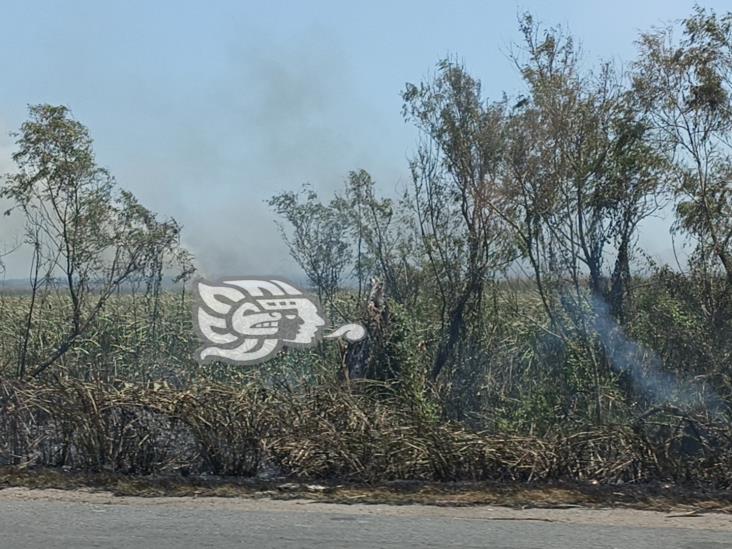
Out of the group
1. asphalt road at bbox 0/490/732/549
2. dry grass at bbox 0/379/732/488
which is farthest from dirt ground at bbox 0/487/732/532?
dry grass at bbox 0/379/732/488

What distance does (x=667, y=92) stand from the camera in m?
11.2

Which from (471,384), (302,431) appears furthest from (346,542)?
(471,384)

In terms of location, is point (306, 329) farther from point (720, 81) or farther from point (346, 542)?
point (346, 542)

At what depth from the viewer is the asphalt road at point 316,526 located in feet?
19.2

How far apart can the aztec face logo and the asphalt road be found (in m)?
5.68

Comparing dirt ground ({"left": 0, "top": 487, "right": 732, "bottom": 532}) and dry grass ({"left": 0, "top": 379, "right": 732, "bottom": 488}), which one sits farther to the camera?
dry grass ({"left": 0, "top": 379, "right": 732, "bottom": 488})

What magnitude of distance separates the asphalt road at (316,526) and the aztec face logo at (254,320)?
5.68 meters

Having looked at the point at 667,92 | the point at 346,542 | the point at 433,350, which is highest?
the point at 667,92

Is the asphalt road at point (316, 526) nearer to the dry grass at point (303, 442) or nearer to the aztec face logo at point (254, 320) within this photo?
the dry grass at point (303, 442)

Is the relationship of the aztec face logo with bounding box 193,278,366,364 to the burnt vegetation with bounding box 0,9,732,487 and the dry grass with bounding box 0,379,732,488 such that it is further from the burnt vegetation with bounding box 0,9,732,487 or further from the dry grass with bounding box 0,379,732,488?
the dry grass with bounding box 0,379,732,488

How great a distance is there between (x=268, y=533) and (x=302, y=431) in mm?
1764

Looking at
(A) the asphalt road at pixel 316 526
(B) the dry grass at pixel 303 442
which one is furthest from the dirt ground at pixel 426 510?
(B) the dry grass at pixel 303 442

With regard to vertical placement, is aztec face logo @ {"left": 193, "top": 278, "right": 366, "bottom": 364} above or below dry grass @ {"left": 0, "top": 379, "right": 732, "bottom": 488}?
above

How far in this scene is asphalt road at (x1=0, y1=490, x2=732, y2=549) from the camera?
5848mm
